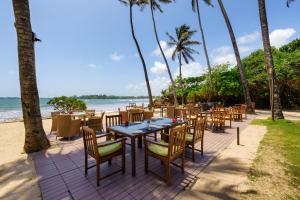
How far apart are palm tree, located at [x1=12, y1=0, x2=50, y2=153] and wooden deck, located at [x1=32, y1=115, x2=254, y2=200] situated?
0.56 m

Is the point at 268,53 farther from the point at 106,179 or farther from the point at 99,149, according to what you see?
the point at 106,179

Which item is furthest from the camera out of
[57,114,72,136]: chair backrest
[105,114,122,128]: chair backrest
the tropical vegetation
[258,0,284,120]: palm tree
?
the tropical vegetation

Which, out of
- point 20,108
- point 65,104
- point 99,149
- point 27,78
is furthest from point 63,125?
point 20,108

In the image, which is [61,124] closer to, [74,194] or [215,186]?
[74,194]

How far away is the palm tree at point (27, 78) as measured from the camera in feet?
13.6

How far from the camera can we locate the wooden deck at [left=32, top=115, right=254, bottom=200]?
7.59 ft

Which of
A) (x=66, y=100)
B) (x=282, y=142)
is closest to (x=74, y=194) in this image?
(x=282, y=142)

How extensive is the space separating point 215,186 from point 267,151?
244 cm

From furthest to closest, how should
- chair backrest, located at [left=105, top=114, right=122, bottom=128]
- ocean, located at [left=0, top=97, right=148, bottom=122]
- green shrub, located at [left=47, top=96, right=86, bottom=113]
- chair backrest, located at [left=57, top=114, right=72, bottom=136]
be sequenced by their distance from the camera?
ocean, located at [left=0, top=97, right=148, bottom=122] < green shrub, located at [left=47, top=96, right=86, bottom=113] < chair backrest, located at [left=57, top=114, right=72, bottom=136] < chair backrest, located at [left=105, top=114, right=122, bottom=128]

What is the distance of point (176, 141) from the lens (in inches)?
106

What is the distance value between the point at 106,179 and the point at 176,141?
1.44m

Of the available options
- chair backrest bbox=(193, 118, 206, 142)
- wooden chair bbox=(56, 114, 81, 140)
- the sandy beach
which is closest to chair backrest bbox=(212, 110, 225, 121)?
A: the sandy beach

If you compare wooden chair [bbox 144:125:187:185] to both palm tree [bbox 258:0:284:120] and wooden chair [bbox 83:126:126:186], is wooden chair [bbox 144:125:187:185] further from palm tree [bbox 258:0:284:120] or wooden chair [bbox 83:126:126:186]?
palm tree [bbox 258:0:284:120]

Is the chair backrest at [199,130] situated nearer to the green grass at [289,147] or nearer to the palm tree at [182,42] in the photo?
the green grass at [289,147]
